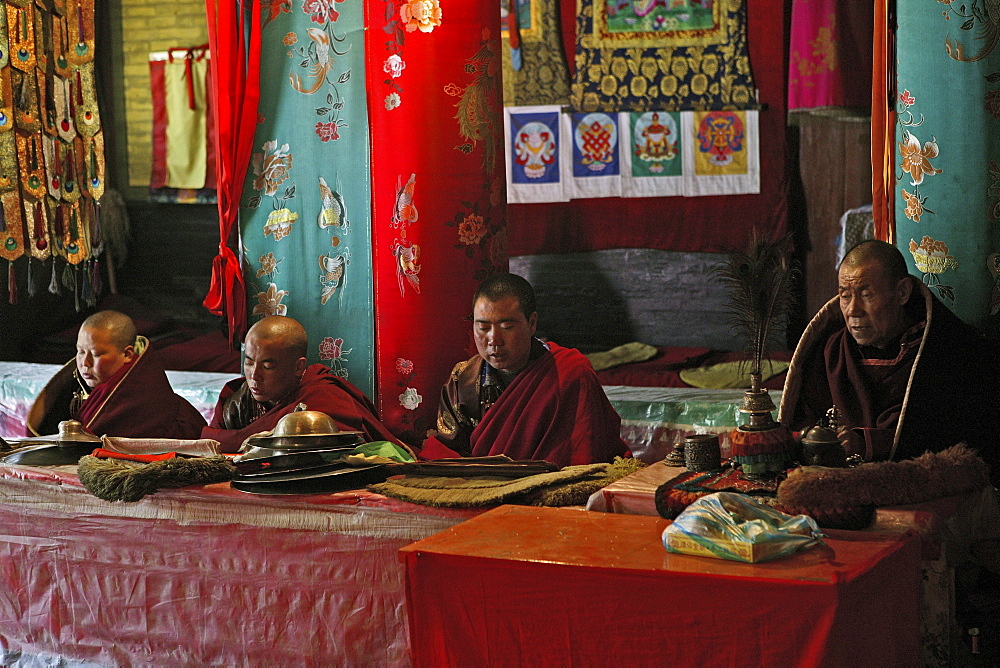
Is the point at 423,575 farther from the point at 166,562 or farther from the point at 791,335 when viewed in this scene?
the point at 791,335

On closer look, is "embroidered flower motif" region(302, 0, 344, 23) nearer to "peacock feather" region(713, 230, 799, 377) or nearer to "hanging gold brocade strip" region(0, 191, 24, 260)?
"hanging gold brocade strip" region(0, 191, 24, 260)

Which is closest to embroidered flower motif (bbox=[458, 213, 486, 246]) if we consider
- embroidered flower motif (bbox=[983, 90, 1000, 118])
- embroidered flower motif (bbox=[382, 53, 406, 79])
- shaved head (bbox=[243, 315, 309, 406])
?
embroidered flower motif (bbox=[382, 53, 406, 79])

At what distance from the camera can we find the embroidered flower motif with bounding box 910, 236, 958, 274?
369 centimetres

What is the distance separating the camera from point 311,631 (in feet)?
9.29

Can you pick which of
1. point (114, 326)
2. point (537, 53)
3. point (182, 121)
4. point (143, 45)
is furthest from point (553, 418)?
point (143, 45)

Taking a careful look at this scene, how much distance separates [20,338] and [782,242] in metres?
4.62

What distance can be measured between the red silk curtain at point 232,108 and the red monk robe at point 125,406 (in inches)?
24.0

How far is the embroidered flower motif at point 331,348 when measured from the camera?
4520 mm

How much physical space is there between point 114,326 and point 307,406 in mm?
821

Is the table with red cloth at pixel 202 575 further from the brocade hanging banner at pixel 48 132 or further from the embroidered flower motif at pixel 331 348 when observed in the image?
the brocade hanging banner at pixel 48 132

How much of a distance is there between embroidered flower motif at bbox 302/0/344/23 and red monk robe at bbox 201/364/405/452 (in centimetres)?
144

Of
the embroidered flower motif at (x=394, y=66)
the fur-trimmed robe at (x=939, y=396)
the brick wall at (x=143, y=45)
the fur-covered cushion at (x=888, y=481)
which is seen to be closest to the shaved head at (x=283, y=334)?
the embroidered flower motif at (x=394, y=66)

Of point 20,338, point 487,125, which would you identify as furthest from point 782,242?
point 20,338

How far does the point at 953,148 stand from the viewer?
3682 millimetres
